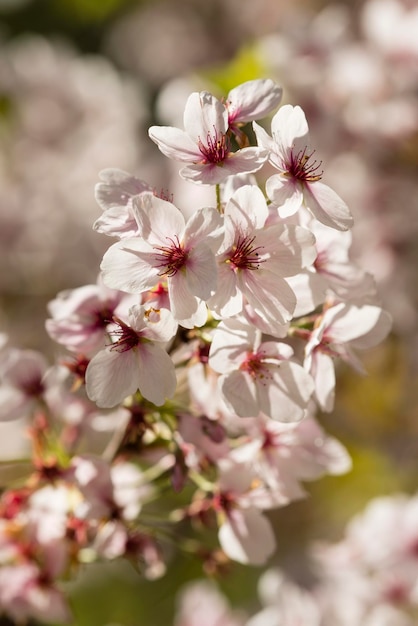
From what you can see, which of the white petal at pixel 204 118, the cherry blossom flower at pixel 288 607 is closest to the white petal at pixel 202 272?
the white petal at pixel 204 118

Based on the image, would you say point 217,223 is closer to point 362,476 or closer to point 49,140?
point 49,140

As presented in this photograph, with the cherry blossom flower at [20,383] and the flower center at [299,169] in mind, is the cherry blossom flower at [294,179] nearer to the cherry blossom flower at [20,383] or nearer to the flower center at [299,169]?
the flower center at [299,169]

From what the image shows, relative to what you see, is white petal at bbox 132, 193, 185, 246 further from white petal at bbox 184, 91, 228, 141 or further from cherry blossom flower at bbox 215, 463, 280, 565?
cherry blossom flower at bbox 215, 463, 280, 565

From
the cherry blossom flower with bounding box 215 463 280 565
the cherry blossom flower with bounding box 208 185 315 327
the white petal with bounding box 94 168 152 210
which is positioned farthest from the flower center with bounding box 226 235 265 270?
the cherry blossom flower with bounding box 215 463 280 565

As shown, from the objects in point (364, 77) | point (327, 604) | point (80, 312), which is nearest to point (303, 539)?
point (327, 604)

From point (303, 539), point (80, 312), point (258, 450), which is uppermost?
point (80, 312)

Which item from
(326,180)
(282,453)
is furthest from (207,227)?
(326,180)
